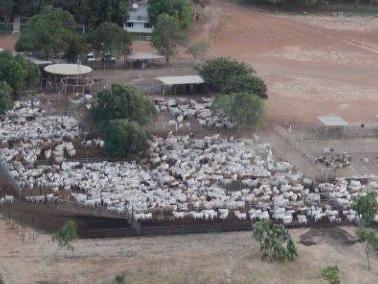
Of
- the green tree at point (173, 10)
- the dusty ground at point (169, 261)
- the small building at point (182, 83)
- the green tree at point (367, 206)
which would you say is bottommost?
the dusty ground at point (169, 261)

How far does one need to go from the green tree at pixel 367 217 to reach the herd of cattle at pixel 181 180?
119 cm

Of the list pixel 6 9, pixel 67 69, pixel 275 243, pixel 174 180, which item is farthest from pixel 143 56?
pixel 275 243

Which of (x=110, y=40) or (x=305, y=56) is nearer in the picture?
(x=110, y=40)

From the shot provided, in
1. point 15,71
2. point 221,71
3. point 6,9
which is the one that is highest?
point 6,9

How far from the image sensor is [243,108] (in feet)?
193

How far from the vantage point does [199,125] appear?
60.4 meters

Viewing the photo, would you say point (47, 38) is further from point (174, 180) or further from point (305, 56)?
point (174, 180)

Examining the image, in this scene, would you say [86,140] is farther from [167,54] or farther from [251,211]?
[167,54]

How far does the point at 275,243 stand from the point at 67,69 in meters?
29.3

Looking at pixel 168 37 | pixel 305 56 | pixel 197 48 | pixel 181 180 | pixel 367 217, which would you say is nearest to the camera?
pixel 367 217

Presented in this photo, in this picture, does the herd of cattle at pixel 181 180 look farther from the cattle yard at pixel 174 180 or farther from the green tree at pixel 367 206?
the green tree at pixel 367 206

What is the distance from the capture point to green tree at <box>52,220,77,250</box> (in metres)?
42.3

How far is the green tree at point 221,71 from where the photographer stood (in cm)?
6562

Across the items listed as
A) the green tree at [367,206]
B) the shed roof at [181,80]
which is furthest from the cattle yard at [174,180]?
the shed roof at [181,80]
